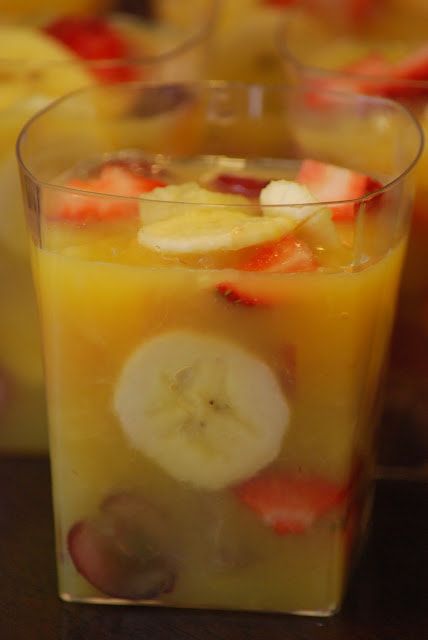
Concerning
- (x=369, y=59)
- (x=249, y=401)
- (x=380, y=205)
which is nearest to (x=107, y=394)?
(x=249, y=401)

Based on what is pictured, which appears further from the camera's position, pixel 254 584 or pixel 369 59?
pixel 369 59

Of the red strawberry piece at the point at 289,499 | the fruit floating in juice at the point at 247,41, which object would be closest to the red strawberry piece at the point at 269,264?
the red strawberry piece at the point at 289,499

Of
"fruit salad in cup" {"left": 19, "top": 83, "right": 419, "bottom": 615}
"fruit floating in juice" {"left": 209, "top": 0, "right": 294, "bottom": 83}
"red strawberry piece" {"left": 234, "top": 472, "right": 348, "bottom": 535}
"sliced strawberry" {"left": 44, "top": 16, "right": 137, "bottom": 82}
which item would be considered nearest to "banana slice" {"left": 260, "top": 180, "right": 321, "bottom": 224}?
"fruit salad in cup" {"left": 19, "top": 83, "right": 419, "bottom": 615}

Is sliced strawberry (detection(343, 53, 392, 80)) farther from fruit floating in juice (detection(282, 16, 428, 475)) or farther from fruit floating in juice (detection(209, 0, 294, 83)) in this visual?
fruit floating in juice (detection(209, 0, 294, 83))

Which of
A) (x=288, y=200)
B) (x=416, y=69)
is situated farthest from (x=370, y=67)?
(x=288, y=200)

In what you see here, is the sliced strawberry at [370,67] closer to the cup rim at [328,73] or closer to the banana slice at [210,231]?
the cup rim at [328,73]

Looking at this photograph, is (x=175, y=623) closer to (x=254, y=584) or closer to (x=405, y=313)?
(x=254, y=584)

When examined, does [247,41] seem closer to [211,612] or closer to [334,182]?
[334,182]

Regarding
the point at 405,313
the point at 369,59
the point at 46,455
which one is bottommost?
the point at 46,455
